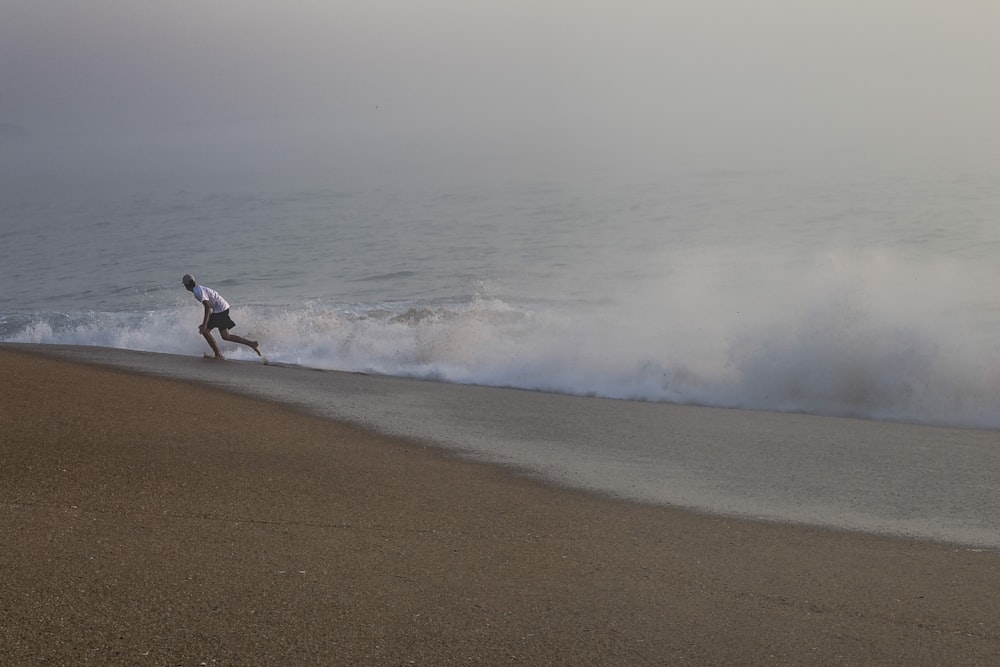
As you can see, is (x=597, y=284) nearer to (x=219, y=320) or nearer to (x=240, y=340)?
(x=240, y=340)

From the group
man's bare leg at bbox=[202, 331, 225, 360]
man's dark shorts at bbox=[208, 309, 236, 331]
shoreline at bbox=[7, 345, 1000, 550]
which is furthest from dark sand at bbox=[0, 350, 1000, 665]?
man's dark shorts at bbox=[208, 309, 236, 331]

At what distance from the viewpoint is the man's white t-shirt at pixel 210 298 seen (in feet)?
50.4

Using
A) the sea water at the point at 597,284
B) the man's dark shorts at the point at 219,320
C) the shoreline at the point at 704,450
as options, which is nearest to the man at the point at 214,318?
the man's dark shorts at the point at 219,320

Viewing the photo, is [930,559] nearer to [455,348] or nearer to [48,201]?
[455,348]

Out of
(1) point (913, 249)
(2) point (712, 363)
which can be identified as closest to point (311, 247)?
(1) point (913, 249)

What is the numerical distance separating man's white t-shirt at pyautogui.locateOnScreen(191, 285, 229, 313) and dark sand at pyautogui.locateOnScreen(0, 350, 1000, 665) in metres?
7.59

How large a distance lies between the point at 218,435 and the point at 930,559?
557 centimetres

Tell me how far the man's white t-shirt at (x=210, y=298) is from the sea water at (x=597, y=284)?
0.95 meters

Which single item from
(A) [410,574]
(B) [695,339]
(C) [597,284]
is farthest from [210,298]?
(A) [410,574]

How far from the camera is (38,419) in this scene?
8.36 m

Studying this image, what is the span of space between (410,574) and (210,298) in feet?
36.8

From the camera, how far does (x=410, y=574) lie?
17.2 ft

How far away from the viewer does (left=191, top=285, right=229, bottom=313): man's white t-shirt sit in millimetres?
15375

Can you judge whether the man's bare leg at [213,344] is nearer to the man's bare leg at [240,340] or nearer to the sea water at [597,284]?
the man's bare leg at [240,340]
